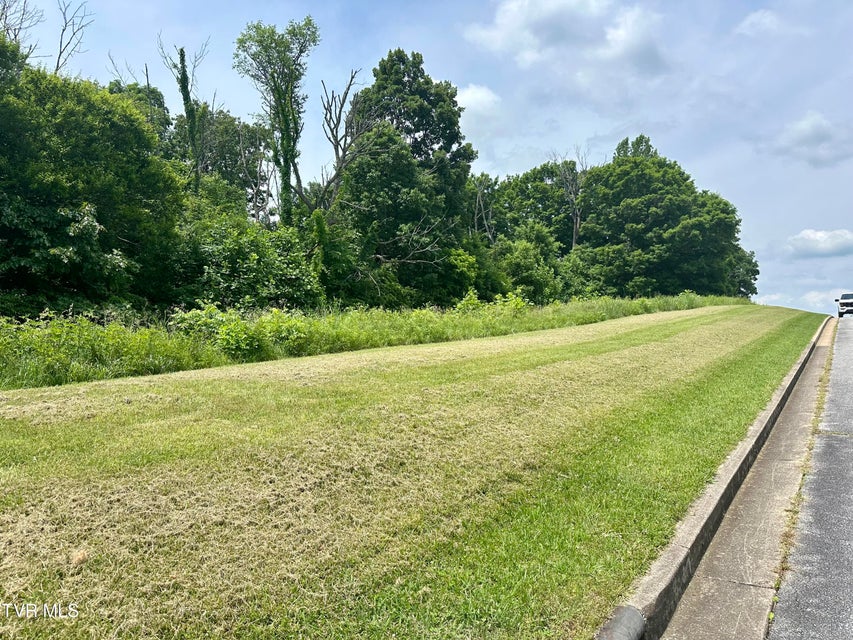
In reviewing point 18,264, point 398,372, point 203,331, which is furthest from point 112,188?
point 398,372

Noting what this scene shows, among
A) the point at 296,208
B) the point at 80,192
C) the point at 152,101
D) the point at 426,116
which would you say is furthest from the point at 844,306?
the point at 152,101

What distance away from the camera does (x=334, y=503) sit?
3.53 meters

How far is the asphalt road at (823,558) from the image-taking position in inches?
112

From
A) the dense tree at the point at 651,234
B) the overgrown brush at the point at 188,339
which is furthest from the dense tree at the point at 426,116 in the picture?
the overgrown brush at the point at 188,339

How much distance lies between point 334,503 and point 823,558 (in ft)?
11.4

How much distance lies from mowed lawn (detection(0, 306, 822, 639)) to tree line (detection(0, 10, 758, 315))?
1345 centimetres

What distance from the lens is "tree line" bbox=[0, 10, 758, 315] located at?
53.2ft

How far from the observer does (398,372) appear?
7.38 meters

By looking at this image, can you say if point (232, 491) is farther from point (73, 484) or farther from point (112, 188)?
point (112, 188)

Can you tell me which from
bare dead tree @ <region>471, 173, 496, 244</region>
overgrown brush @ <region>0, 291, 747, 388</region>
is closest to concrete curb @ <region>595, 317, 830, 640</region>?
overgrown brush @ <region>0, 291, 747, 388</region>

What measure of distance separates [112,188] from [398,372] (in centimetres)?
1547

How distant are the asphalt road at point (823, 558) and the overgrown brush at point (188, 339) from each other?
7.94 metres

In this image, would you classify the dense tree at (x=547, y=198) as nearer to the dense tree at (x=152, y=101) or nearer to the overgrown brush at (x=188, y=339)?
the dense tree at (x=152, y=101)

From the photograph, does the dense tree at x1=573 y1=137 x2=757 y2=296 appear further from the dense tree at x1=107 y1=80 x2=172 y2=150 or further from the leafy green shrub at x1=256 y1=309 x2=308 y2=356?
the leafy green shrub at x1=256 y1=309 x2=308 y2=356
